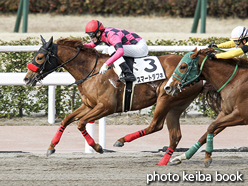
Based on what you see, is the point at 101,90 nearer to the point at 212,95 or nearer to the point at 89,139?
the point at 89,139

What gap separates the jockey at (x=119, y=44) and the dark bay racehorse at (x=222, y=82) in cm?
62

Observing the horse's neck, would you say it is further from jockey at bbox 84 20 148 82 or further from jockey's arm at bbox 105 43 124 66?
jockey's arm at bbox 105 43 124 66

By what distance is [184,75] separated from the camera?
500 cm

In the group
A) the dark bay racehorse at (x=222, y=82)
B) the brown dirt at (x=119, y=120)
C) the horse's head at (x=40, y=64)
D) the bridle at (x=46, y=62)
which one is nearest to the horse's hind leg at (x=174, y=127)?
the dark bay racehorse at (x=222, y=82)

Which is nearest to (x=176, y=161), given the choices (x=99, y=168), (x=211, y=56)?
(x=99, y=168)

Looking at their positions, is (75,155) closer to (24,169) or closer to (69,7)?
(24,169)

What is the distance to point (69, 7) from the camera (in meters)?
18.8

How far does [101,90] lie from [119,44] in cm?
61

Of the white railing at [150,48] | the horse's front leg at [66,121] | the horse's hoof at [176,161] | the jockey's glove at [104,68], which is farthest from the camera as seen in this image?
the white railing at [150,48]

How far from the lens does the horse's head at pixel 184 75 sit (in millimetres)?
4992

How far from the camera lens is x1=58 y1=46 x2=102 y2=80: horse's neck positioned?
5.49m

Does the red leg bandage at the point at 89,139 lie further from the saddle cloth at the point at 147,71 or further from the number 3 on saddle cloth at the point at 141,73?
the saddle cloth at the point at 147,71

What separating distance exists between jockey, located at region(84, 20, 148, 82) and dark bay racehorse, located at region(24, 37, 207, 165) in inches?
8.4

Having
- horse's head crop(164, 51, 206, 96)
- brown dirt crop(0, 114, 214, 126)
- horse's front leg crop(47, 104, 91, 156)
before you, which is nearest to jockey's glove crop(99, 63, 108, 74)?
horse's front leg crop(47, 104, 91, 156)
